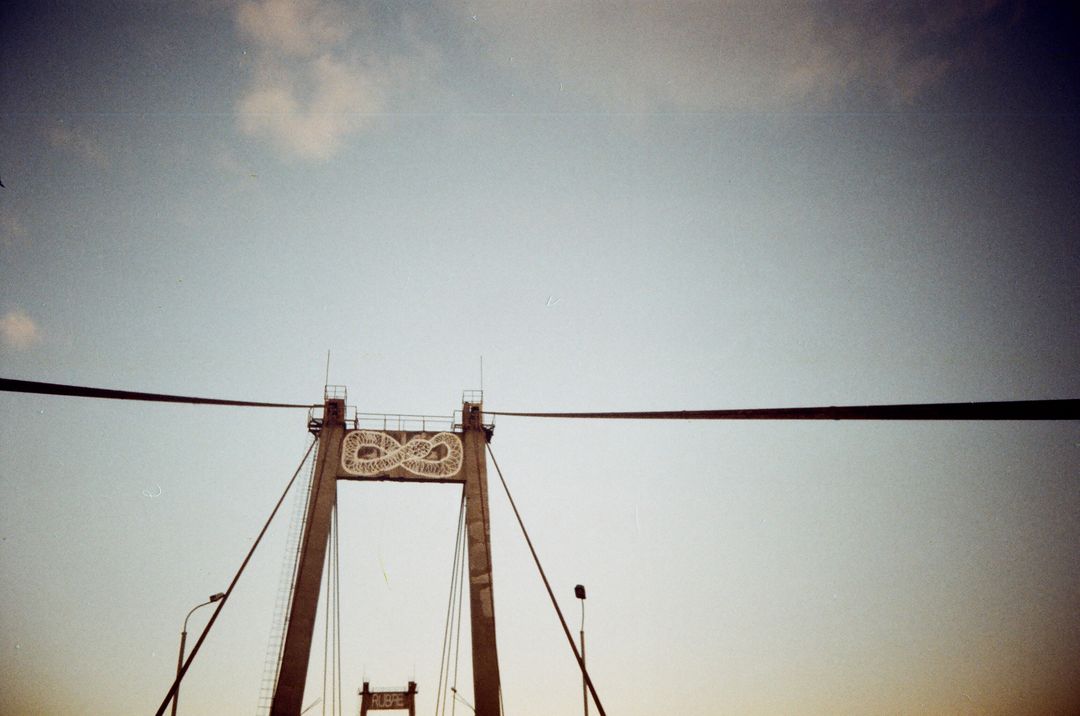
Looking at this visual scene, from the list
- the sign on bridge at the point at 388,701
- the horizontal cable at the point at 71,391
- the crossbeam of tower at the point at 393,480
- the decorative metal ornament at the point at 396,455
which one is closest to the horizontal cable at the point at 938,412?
the horizontal cable at the point at 71,391

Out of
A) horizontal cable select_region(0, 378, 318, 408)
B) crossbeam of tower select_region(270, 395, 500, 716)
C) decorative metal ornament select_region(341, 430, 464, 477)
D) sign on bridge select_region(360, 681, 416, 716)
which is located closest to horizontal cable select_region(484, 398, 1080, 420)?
horizontal cable select_region(0, 378, 318, 408)

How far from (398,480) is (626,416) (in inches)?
493

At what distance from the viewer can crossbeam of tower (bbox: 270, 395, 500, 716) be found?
498 inches

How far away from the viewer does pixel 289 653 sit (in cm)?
1253

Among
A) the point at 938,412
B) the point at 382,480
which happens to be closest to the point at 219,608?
the point at 382,480

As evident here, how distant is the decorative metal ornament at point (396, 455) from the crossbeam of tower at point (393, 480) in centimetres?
2

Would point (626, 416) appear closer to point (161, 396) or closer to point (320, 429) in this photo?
point (161, 396)

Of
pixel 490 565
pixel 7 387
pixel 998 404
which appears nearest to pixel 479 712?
pixel 490 565

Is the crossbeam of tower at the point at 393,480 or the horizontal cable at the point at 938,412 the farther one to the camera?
the crossbeam of tower at the point at 393,480

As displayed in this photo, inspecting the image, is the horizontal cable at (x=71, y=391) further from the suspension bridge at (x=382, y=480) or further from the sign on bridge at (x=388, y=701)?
the sign on bridge at (x=388, y=701)

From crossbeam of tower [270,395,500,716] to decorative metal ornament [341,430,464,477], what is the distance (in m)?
0.02

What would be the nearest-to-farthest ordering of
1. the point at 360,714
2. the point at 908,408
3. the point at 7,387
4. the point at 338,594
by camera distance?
the point at 908,408 < the point at 7,387 < the point at 338,594 < the point at 360,714

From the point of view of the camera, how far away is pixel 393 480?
52.2 feet

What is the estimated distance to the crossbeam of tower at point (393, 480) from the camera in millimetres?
12656
